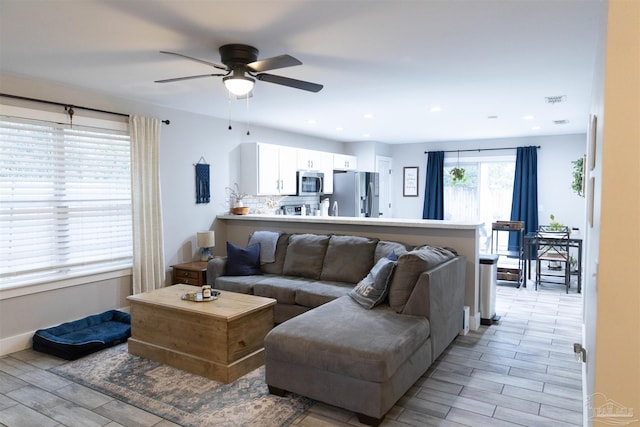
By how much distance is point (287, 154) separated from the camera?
6418 mm

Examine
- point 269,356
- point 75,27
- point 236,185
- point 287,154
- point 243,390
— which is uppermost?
point 75,27

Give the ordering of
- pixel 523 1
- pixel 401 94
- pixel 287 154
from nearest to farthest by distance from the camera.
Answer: pixel 523 1
pixel 401 94
pixel 287 154

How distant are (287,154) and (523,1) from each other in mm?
4489

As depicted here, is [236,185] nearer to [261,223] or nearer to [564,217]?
[261,223]

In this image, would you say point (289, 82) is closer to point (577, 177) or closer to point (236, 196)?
point (236, 196)

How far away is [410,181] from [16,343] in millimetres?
7407

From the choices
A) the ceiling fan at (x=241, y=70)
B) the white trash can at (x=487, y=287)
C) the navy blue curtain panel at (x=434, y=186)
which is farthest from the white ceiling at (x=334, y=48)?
the navy blue curtain panel at (x=434, y=186)

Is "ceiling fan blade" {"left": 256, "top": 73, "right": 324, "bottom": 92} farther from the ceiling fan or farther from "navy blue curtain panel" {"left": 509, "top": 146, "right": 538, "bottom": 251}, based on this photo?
"navy blue curtain panel" {"left": 509, "top": 146, "right": 538, "bottom": 251}

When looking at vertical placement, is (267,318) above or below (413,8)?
below

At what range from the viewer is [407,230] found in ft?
14.4

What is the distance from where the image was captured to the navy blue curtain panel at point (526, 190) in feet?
25.4

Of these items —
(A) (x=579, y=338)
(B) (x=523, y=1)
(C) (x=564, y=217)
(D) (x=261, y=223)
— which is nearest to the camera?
(B) (x=523, y=1)

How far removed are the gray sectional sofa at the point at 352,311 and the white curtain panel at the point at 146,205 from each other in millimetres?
681

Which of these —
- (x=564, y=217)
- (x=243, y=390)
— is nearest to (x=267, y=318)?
(x=243, y=390)
